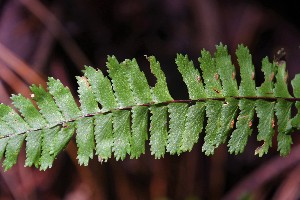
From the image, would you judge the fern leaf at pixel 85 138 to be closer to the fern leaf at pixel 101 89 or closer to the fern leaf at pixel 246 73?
the fern leaf at pixel 101 89

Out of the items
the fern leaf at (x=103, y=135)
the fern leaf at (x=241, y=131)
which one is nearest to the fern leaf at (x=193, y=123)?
the fern leaf at (x=241, y=131)

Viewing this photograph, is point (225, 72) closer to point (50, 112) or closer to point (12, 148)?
point (50, 112)

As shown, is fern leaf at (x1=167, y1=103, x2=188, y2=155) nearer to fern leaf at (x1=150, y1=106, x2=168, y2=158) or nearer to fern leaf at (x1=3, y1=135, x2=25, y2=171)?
→ fern leaf at (x1=150, y1=106, x2=168, y2=158)

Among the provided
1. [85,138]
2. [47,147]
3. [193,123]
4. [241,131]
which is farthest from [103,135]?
[241,131]

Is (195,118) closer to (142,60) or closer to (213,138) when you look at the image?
(213,138)

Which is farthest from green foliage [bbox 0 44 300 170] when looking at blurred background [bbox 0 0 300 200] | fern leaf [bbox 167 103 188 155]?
blurred background [bbox 0 0 300 200]

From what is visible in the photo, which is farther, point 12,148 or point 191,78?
point 191,78
